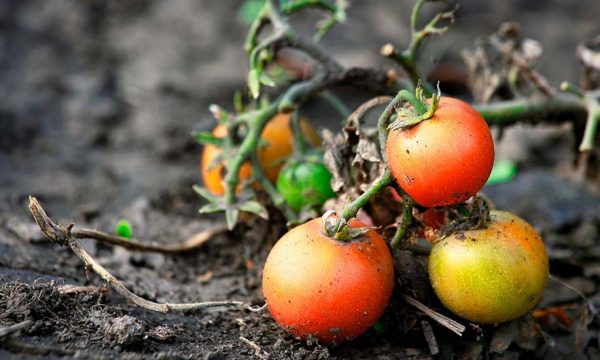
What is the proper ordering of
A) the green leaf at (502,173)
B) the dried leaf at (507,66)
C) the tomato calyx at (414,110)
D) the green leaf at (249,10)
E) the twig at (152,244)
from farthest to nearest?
the green leaf at (249,10) < the green leaf at (502,173) < the dried leaf at (507,66) < the twig at (152,244) < the tomato calyx at (414,110)

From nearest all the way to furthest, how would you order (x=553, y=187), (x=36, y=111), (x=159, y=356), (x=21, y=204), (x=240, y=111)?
(x=159, y=356), (x=240, y=111), (x=21, y=204), (x=553, y=187), (x=36, y=111)

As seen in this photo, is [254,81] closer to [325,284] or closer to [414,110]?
[414,110]

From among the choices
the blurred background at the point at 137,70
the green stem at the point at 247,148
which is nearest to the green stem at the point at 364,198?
the green stem at the point at 247,148

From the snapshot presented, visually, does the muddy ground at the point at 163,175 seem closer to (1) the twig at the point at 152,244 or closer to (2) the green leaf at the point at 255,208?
(1) the twig at the point at 152,244

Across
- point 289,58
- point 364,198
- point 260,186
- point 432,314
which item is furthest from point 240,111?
point 289,58

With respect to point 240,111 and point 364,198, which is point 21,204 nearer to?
point 240,111

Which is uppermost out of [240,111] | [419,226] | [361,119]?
[240,111]
